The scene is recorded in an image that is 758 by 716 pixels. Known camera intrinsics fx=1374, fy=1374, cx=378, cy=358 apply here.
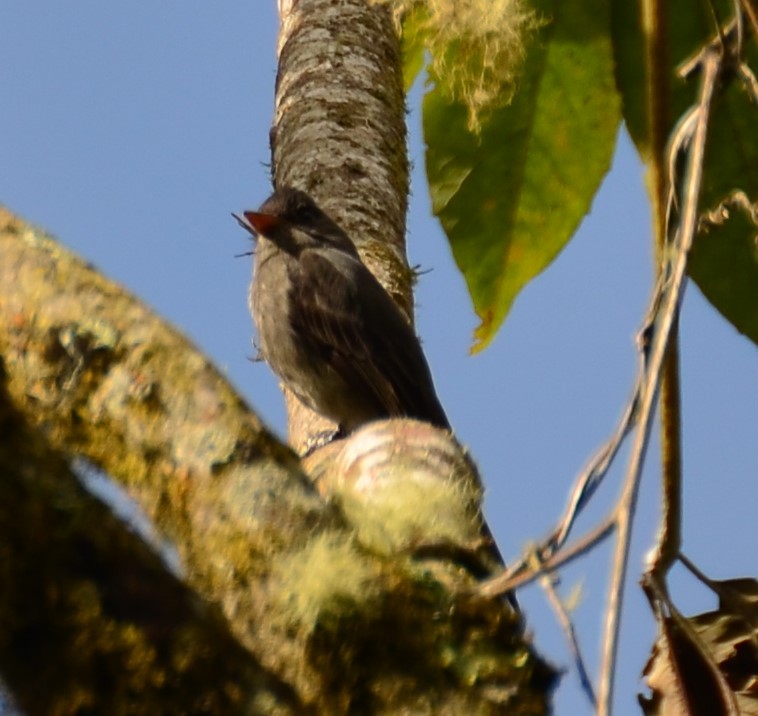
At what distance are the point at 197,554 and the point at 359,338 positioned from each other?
4058 mm

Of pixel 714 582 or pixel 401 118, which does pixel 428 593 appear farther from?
pixel 401 118

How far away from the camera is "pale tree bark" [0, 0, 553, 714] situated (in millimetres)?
1391

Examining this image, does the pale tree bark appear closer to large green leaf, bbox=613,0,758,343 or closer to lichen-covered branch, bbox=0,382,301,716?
lichen-covered branch, bbox=0,382,301,716

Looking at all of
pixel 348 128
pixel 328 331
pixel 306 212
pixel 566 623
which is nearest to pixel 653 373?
pixel 566 623

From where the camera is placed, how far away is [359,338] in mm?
5664

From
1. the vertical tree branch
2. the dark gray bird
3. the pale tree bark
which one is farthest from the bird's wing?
the pale tree bark

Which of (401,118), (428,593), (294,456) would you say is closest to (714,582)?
(428,593)

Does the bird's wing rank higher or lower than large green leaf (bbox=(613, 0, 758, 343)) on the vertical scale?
higher

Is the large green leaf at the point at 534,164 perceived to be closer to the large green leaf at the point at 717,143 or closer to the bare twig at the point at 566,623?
the large green leaf at the point at 717,143

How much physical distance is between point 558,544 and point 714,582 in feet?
0.93

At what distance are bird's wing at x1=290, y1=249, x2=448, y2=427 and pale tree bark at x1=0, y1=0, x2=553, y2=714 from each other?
319 cm

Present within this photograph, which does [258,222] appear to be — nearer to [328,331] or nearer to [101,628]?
[328,331]

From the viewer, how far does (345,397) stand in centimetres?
548

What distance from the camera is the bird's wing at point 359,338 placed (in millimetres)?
5414
